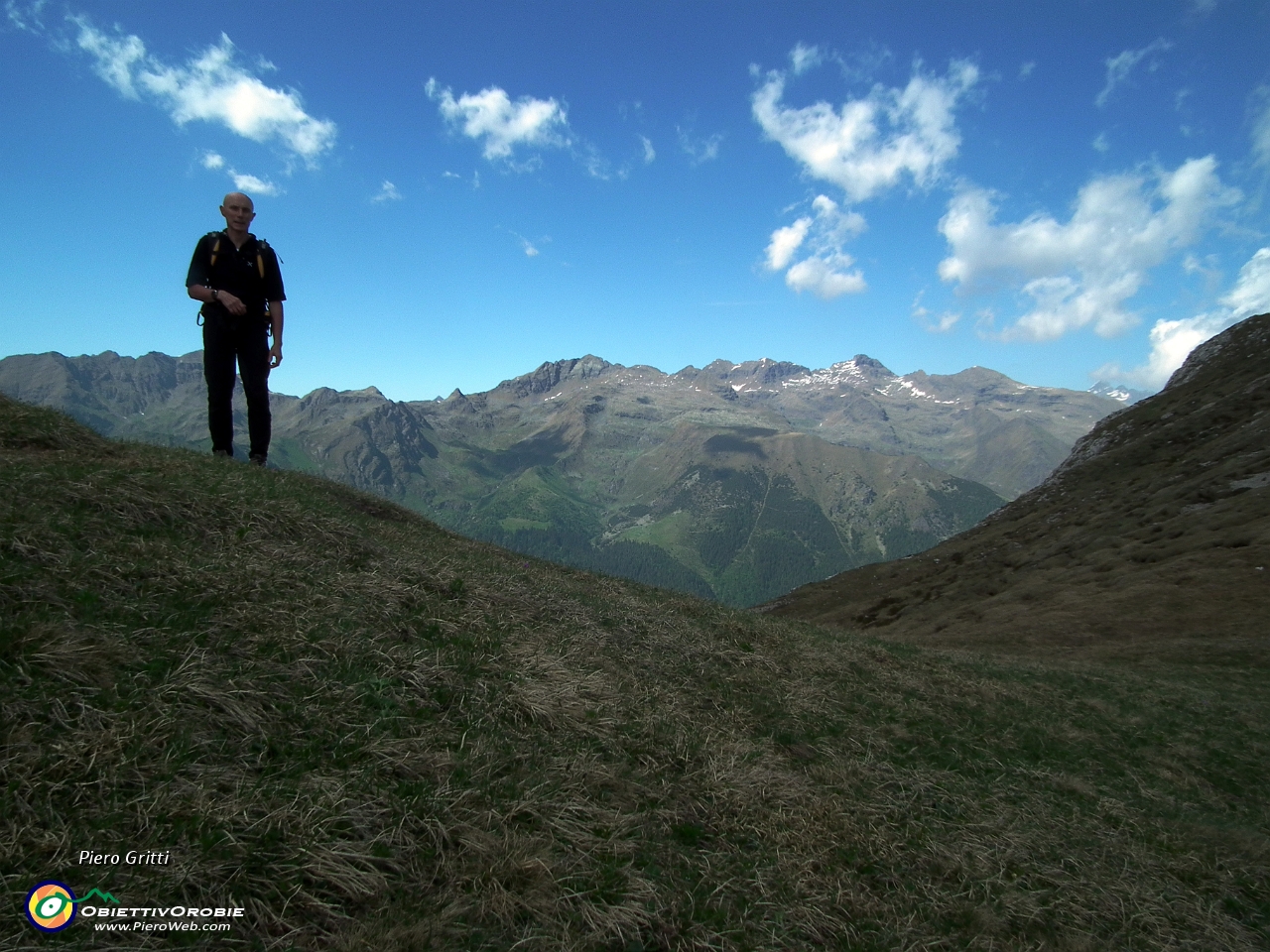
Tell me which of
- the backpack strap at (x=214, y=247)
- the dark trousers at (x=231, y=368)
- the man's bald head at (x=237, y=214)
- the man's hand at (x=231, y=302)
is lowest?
the dark trousers at (x=231, y=368)

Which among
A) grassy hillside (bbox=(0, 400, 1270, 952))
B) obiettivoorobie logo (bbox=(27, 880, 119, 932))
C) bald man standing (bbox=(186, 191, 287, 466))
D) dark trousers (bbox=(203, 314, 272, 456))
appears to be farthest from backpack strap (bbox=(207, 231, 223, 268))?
obiettivoorobie logo (bbox=(27, 880, 119, 932))

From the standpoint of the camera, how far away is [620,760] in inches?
267

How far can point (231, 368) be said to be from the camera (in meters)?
13.5

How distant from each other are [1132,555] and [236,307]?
193 ft

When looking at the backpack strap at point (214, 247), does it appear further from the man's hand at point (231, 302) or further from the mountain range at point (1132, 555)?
the mountain range at point (1132, 555)

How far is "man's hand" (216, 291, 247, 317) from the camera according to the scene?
12.6 metres

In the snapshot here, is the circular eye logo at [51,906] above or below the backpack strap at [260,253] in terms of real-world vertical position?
below

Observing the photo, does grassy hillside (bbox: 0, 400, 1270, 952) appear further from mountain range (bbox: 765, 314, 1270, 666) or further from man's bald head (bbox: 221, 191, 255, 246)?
mountain range (bbox: 765, 314, 1270, 666)

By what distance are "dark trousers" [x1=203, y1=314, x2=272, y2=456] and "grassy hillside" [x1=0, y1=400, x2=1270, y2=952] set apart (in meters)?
2.24

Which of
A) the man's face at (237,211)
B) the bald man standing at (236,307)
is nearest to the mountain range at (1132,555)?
the bald man standing at (236,307)

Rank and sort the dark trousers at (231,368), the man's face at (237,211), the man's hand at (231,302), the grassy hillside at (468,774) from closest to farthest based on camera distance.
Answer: the grassy hillside at (468,774), the man's hand at (231,302), the man's face at (237,211), the dark trousers at (231,368)

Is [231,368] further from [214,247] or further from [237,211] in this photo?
[237,211]

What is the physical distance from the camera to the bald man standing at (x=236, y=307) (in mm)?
12789

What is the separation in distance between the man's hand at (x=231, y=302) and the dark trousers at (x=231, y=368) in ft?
2.04
